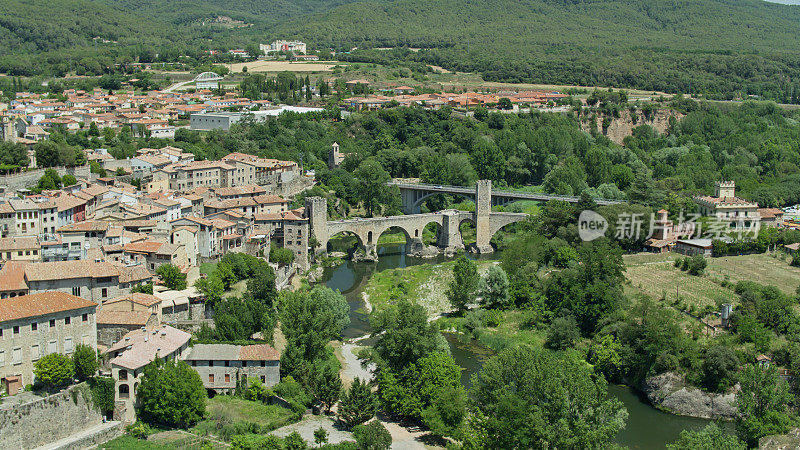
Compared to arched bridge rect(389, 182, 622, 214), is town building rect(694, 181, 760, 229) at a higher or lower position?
higher

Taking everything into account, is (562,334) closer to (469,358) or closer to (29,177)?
(469,358)

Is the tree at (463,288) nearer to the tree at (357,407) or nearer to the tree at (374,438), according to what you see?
the tree at (357,407)

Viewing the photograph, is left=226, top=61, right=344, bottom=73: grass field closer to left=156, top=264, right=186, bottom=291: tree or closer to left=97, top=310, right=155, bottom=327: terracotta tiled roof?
left=156, top=264, right=186, bottom=291: tree

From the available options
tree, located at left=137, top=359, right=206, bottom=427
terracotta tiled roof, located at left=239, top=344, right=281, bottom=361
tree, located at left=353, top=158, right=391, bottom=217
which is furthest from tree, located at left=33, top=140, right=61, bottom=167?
tree, located at left=137, top=359, right=206, bottom=427

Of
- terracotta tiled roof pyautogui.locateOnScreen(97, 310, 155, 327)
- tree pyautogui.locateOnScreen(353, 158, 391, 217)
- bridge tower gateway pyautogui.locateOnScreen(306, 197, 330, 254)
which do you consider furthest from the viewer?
tree pyautogui.locateOnScreen(353, 158, 391, 217)

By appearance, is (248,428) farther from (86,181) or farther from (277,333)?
(86,181)

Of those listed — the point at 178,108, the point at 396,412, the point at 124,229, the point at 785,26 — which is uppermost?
the point at 785,26

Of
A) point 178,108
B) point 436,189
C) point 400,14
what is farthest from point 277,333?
point 400,14
